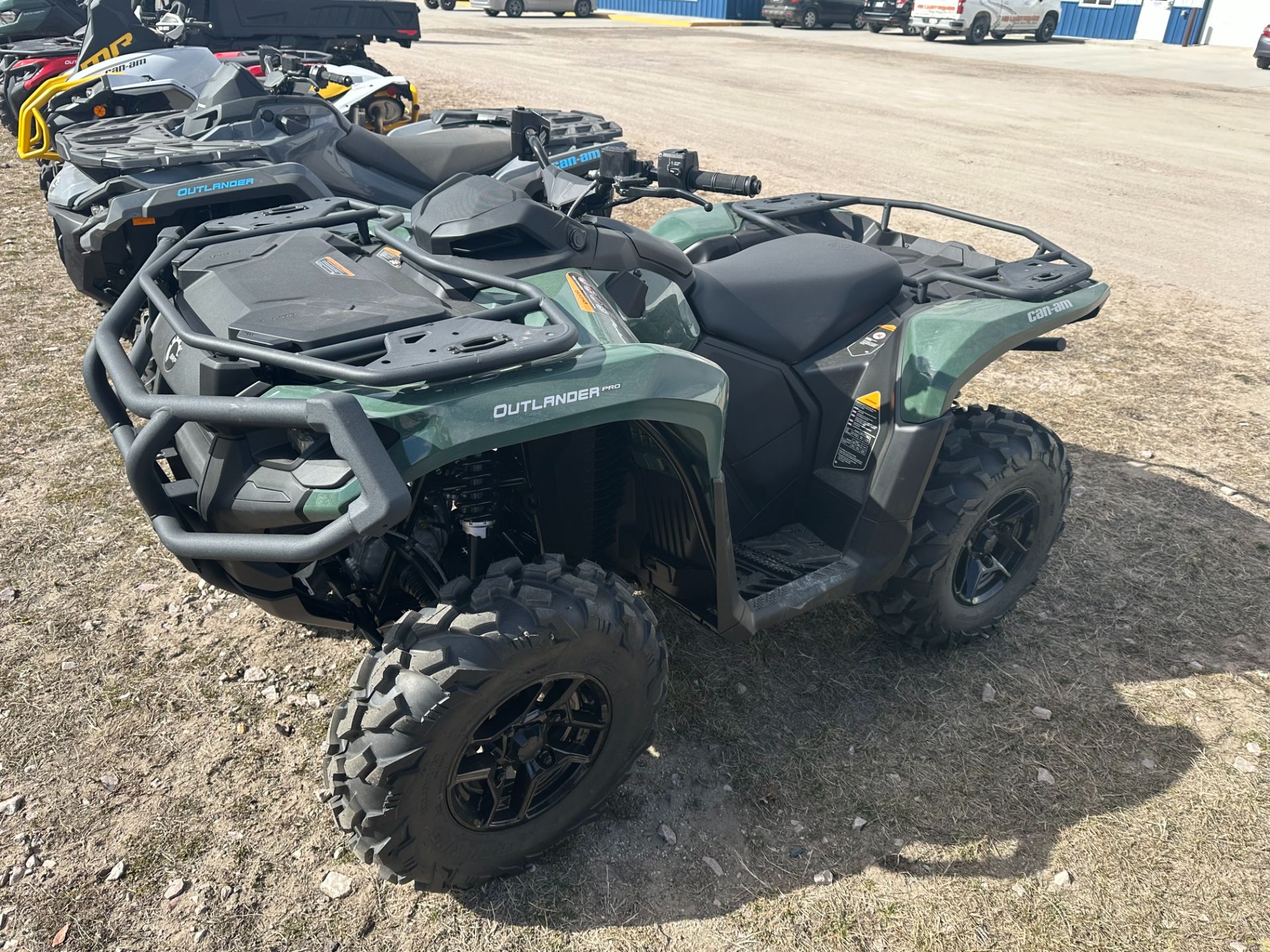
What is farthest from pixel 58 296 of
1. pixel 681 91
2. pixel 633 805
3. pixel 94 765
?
pixel 681 91

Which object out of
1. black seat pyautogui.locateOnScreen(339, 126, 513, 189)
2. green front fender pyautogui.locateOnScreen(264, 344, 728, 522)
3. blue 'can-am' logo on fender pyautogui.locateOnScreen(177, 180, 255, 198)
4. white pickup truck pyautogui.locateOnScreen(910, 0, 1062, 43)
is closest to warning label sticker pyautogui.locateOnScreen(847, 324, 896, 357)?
green front fender pyautogui.locateOnScreen(264, 344, 728, 522)

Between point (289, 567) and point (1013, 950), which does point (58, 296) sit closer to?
point (289, 567)

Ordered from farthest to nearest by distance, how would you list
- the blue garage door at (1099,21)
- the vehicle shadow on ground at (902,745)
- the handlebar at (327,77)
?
1. the blue garage door at (1099,21)
2. the handlebar at (327,77)
3. the vehicle shadow on ground at (902,745)

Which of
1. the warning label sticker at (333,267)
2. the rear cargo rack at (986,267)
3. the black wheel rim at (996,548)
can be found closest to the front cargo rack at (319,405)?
the warning label sticker at (333,267)

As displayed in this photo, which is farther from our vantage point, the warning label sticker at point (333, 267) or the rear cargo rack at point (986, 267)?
the rear cargo rack at point (986, 267)

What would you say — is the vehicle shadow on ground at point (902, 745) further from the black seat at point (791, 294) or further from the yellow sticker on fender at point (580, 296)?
the yellow sticker on fender at point (580, 296)

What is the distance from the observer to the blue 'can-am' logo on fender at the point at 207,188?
4.93 meters

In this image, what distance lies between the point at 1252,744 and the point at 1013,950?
49.7 inches

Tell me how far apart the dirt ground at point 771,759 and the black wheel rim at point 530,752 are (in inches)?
9.2

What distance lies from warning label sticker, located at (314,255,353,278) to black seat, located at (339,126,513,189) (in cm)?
387

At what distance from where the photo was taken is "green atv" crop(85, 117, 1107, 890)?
211cm

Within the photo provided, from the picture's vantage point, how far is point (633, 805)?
113 inches

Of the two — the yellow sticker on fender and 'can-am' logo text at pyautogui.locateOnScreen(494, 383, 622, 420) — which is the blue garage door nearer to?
the yellow sticker on fender

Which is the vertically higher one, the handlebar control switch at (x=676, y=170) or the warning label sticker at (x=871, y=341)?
the handlebar control switch at (x=676, y=170)
